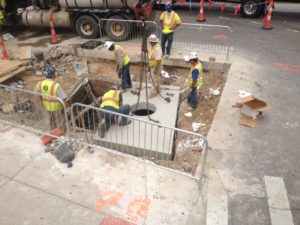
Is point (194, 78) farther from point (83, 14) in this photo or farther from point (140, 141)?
point (83, 14)

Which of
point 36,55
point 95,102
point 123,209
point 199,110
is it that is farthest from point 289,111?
point 36,55

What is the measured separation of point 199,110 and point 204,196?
12.3ft

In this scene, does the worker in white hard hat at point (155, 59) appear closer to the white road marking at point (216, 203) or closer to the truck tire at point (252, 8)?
the white road marking at point (216, 203)

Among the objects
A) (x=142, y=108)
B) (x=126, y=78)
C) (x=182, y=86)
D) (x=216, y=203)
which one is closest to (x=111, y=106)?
(x=142, y=108)

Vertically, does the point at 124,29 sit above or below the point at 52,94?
above

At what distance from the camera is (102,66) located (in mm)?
10906

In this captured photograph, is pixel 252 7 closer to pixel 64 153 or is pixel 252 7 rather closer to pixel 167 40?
pixel 167 40

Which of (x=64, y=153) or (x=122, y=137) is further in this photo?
(x=122, y=137)

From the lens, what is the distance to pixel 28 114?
8148 mm

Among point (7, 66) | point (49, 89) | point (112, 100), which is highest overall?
point (49, 89)

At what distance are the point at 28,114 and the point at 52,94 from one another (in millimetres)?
2029

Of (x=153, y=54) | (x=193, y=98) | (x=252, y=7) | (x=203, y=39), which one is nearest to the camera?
(x=193, y=98)

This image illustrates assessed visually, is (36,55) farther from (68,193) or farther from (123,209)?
(123,209)

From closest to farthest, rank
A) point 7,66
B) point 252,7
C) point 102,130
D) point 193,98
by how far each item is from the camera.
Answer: point 102,130, point 193,98, point 7,66, point 252,7
